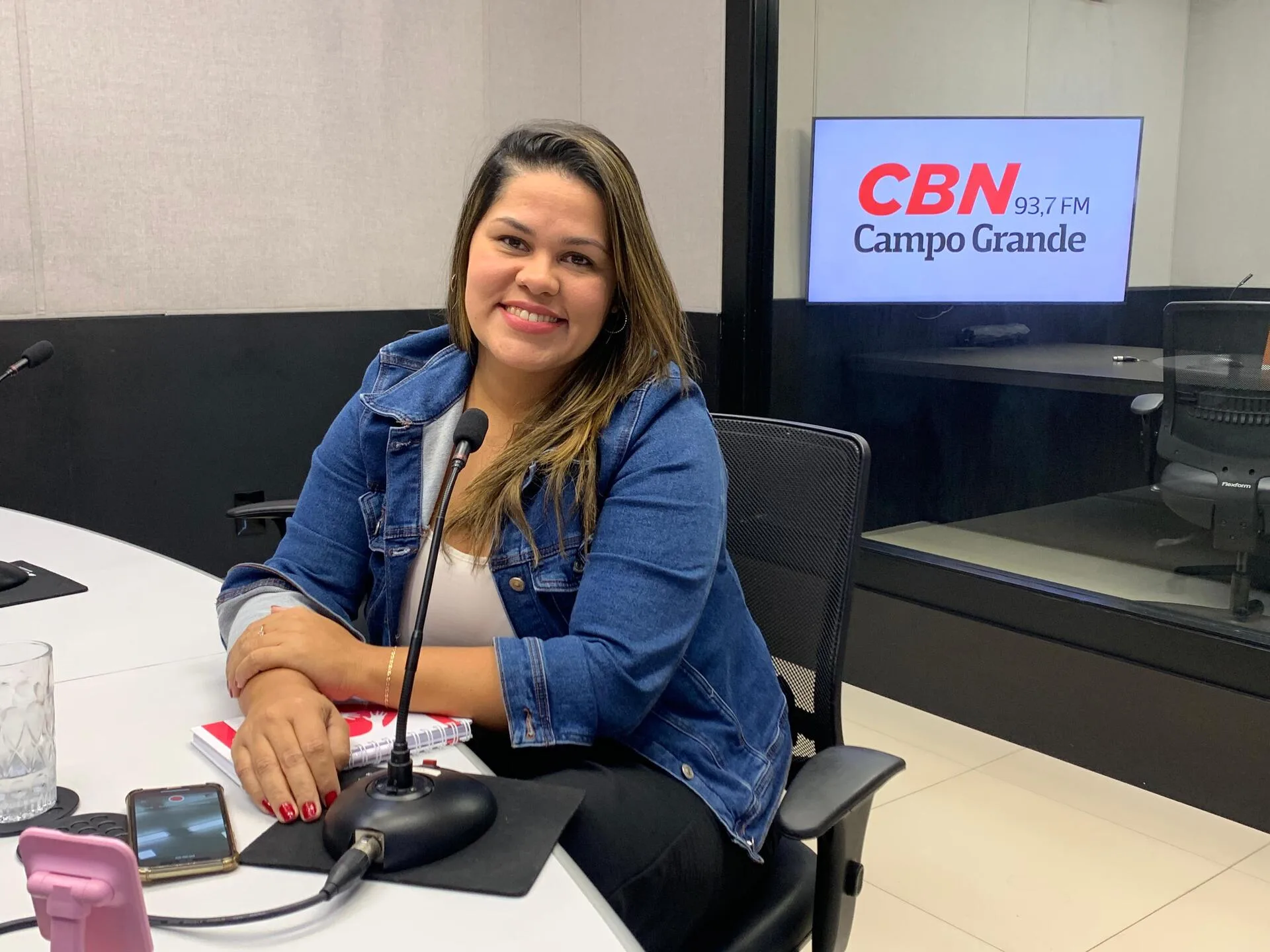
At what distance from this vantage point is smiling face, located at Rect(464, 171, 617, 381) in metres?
1.29

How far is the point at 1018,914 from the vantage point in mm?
2066

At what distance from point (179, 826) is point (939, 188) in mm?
2838

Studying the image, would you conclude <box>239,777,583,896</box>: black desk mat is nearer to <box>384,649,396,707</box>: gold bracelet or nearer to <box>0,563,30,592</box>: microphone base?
<box>384,649,396,707</box>: gold bracelet

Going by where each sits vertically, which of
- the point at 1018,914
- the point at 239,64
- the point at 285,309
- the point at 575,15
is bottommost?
the point at 1018,914

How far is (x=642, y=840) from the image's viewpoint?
106 cm

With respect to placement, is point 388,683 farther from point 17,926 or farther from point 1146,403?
point 1146,403

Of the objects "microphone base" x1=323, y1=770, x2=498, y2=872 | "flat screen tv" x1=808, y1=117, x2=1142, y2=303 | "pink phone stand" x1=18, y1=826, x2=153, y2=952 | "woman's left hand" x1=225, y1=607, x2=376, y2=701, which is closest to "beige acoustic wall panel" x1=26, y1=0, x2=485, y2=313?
"flat screen tv" x1=808, y1=117, x2=1142, y2=303

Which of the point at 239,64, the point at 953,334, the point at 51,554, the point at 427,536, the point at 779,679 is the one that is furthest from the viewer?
the point at 953,334

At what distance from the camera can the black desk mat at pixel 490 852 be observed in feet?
2.72

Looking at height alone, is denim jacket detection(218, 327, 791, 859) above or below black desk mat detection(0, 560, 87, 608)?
above

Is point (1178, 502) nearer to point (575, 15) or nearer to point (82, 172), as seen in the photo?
point (575, 15)

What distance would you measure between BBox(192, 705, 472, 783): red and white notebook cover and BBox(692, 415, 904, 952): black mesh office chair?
34 cm

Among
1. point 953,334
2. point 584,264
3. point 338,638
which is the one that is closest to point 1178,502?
point 953,334

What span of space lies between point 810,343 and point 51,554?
7.57ft
